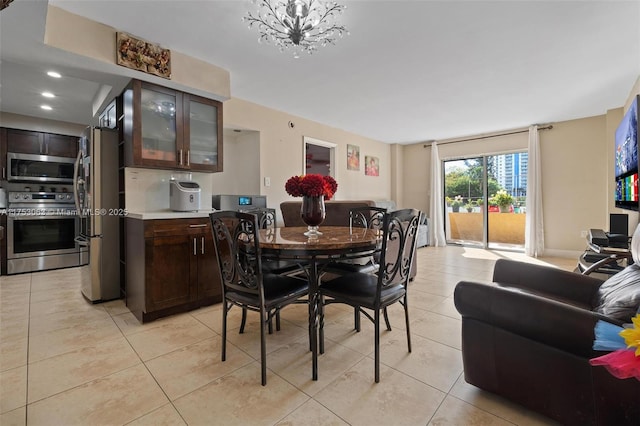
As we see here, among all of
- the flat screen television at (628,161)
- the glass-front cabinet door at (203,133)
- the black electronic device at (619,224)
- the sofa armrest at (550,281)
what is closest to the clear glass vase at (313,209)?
the sofa armrest at (550,281)

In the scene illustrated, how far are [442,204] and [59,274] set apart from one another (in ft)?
23.2

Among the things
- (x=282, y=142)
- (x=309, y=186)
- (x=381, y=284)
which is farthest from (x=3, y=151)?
(x=381, y=284)

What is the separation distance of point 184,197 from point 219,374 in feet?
5.84

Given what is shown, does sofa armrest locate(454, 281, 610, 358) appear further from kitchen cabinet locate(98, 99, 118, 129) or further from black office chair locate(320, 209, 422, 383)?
kitchen cabinet locate(98, 99, 118, 129)

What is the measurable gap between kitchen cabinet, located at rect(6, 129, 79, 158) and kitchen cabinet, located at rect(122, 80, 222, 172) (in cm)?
274

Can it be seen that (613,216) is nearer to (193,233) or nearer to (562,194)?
(562,194)

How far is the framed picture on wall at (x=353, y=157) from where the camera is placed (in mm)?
5766

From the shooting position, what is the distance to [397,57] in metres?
2.84

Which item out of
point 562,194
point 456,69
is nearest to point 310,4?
point 456,69

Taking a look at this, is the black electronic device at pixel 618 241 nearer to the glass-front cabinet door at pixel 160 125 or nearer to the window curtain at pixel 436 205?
the window curtain at pixel 436 205

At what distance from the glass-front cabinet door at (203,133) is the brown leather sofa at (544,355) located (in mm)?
2729

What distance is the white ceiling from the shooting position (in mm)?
2121

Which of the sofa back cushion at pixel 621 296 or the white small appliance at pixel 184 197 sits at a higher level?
the white small appliance at pixel 184 197

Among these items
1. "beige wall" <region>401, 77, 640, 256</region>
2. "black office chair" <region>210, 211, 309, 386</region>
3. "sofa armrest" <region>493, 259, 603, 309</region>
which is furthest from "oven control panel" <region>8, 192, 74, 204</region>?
"beige wall" <region>401, 77, 640, 256</region>
